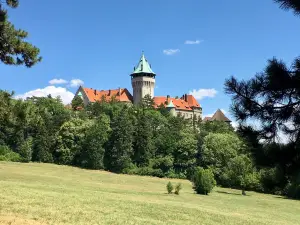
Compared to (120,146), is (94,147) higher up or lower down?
lower down

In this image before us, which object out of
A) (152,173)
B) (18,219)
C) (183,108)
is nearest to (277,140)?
(18,219)

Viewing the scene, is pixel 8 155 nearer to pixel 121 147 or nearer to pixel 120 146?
pixel 120 146

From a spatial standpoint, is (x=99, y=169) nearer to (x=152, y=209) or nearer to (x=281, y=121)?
(x=152, y=209)

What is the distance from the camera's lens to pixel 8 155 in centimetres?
6172

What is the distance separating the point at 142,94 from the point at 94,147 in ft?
181

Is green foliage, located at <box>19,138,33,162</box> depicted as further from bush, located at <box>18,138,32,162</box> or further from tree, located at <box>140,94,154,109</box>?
tree, located at <box>140,94,154,109</box>

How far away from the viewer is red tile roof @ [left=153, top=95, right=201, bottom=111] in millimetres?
118938

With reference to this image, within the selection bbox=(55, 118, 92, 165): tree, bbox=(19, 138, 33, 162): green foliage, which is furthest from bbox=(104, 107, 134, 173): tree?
bbox=(19, 138, 33, 162): green foliage

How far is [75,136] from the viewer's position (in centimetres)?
6525

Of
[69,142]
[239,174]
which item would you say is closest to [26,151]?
[69,142]

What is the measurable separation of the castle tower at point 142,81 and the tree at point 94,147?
51.0 metres

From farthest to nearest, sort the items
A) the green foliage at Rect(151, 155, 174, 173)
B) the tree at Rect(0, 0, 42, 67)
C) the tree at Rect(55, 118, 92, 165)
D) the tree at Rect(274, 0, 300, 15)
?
the tree at Rect(55, 118, 92, 165)
the green foliage at Rect(151, 155, 174, 173)
the tree at Rect(0, 0, 42, 67)
the tree at Rect(274, 0, 300, 15)

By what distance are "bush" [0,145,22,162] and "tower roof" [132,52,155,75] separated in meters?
62.1

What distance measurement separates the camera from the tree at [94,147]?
61969 mm
